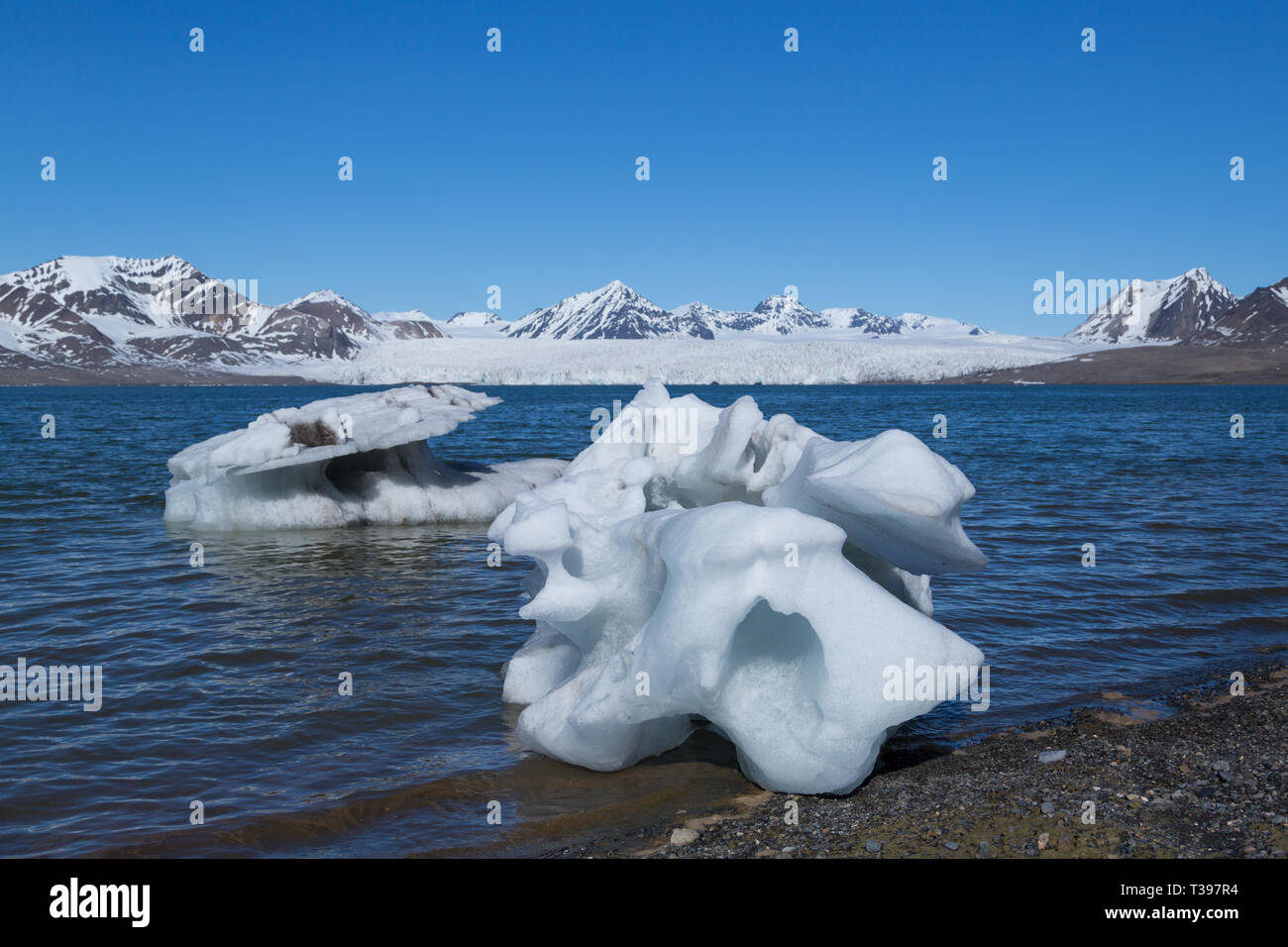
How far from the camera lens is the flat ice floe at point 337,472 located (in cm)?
1277

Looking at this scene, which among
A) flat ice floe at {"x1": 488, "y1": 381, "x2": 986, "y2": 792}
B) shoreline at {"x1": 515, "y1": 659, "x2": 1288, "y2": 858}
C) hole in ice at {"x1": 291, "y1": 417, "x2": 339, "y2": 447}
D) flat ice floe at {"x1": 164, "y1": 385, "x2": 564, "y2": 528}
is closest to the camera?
shoreline at {"x1": 515, "y1": 659, "x2": 1288, "y2": 858}

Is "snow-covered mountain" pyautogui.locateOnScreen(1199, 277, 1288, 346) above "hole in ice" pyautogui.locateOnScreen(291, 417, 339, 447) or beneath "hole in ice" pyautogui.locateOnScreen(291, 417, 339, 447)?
above

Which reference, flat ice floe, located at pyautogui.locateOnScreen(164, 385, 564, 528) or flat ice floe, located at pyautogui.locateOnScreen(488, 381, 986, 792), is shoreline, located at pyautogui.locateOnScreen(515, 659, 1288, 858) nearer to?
flat ice floe, located at pyautogui.locateOnScreen(488, 381, 986, 792)

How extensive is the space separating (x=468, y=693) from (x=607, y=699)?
2016 millimetres

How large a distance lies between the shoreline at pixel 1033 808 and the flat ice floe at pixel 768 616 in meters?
0.34

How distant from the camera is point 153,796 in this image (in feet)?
16.4

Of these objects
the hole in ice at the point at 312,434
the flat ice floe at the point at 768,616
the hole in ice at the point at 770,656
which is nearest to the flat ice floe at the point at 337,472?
the hole in ice at the point at 312,434

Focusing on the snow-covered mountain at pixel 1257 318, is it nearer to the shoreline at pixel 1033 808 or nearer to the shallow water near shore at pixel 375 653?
the shallow water near shore at pixel 375 653

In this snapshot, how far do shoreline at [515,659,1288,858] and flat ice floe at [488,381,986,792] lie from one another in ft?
1.12

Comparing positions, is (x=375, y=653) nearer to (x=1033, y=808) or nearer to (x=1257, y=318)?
(x=1033, y=808)

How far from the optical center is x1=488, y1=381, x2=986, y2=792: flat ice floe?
14.6 feet

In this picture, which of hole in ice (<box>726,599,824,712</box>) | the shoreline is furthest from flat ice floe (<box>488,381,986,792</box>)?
the shoreline

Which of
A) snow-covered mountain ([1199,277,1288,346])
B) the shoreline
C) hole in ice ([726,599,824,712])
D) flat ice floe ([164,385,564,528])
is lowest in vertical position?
the shoreline
